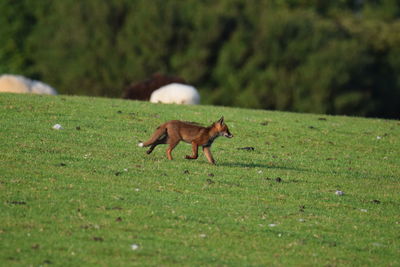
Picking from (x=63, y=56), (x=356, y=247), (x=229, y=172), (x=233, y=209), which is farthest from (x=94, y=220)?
(x=63, y=56)

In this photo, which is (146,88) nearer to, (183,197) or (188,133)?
(188,133)

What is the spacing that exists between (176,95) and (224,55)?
30481 mm

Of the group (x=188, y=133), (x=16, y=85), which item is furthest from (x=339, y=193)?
(x=16, y=85)

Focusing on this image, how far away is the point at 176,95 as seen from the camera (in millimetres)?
35000

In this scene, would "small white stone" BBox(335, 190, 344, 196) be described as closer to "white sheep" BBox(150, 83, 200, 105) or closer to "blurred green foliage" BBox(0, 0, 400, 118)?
"white sheep" BBox(150, 83, 200, 105)

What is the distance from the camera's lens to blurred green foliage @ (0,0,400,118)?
64.6m

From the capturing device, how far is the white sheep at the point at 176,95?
3488cm

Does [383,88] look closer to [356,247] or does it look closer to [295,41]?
[295,41]

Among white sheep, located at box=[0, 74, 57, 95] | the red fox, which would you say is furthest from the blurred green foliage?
the red fox

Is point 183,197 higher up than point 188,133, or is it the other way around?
point 188,133

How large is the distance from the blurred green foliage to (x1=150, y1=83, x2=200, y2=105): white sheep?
27461 millimetres

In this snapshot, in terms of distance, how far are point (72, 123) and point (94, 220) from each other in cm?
982

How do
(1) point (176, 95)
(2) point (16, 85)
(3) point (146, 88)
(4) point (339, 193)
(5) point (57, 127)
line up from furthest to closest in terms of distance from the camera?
(3) point (146, 88), (2) point (16, 85), (1) point (176, 95), (5) point (57, 127), (4) point (339, 193)

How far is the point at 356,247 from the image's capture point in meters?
12.9
